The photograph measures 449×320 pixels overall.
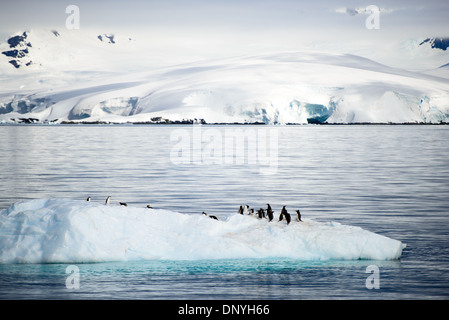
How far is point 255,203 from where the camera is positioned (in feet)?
71.7

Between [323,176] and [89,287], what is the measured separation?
21.5m

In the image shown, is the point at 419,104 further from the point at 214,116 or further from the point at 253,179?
the point at 253,179

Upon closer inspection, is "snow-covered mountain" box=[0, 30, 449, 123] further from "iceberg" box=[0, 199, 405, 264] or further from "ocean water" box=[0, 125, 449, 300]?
"iceberg" box=[0, 199, 405, 264]

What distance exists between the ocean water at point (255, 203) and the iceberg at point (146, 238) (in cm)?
26

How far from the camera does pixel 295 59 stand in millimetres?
192750

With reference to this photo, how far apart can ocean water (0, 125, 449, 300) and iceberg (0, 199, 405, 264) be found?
0.26m

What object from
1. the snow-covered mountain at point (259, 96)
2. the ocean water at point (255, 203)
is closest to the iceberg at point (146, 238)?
the ocean water at point (255, 203)

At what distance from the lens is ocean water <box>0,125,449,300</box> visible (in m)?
10.6

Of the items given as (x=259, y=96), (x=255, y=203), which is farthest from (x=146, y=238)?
(x=259, y=96)

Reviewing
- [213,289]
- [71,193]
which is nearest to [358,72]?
[71,193]

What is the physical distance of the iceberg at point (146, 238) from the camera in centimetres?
1228

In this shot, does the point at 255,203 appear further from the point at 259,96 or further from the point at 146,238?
the point at 259,96

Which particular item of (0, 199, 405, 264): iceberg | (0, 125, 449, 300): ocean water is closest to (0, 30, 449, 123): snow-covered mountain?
(0, 125, 449, 300): ocean water

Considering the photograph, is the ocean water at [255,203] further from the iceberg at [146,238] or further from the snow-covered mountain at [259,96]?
the snow-covered mountain at [259,96]
